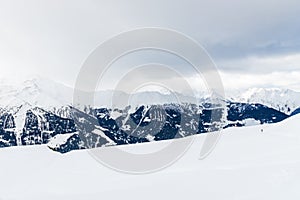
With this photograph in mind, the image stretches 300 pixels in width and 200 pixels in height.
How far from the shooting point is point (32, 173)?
7562 millimetres

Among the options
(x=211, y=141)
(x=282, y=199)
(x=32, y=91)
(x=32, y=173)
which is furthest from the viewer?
(x=32, y=91)

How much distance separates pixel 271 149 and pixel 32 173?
6987 mm

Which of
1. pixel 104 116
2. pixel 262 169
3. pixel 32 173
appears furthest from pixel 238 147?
pixel 104 116

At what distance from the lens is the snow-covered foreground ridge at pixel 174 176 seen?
5.88 meters

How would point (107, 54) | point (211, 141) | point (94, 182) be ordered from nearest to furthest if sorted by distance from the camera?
point (94, 182) → point (107, 54) → point (211, 141)

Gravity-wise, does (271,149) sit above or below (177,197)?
above

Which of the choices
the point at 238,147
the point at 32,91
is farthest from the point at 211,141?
the point at 32,91

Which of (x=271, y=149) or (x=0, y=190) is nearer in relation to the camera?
(x=0, y=190)

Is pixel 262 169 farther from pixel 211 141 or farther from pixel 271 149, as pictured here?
pixel 211 141

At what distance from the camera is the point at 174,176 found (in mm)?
6980

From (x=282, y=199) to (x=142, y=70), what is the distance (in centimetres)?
544

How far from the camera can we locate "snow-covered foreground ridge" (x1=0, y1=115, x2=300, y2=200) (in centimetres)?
588

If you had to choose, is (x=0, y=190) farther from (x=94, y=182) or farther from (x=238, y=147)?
(x=238, y=147)

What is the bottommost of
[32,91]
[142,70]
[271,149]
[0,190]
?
[0,190]
